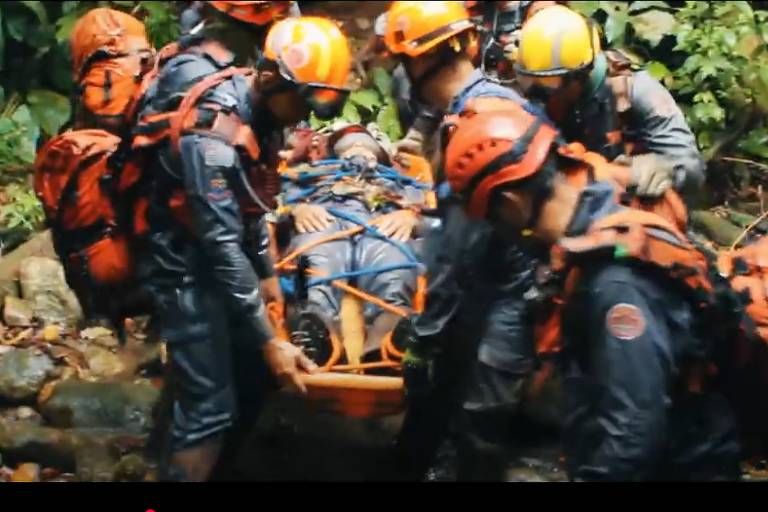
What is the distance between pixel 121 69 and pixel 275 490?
3.23 feet

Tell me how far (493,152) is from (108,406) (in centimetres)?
102

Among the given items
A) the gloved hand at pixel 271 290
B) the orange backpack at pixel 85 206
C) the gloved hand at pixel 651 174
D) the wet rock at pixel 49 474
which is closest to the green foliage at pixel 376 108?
the gloved hand at pixel 271 290

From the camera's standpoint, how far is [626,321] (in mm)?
2012

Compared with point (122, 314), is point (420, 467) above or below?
below

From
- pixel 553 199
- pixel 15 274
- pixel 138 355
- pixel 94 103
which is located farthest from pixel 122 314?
pixel 553 199

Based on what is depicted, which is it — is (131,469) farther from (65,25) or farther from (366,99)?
(65,25)

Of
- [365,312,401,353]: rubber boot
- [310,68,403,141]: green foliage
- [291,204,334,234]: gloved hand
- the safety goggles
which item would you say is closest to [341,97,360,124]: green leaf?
[310,68,403,141]: green foliage

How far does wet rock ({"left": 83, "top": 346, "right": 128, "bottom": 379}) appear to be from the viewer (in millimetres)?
2484

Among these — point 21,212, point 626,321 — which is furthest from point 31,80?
point 626,321

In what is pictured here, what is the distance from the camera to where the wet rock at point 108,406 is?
8.05ft

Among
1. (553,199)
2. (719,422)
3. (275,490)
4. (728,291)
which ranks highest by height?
(553,199)

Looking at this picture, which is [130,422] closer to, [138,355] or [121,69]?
[138,355]

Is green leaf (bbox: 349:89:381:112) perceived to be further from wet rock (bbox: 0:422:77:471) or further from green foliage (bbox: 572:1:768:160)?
wet rock (bbox: 0:422:77:471)

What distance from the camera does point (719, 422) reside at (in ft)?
7.35
